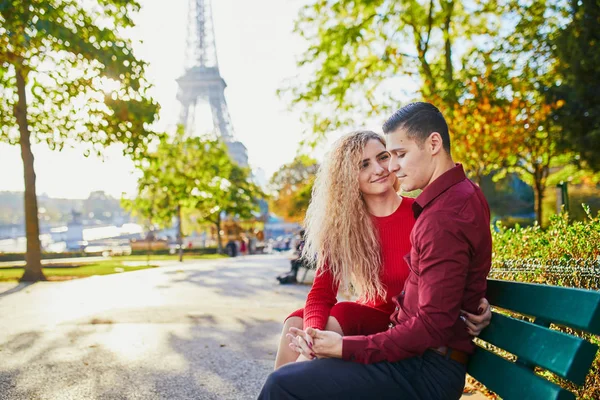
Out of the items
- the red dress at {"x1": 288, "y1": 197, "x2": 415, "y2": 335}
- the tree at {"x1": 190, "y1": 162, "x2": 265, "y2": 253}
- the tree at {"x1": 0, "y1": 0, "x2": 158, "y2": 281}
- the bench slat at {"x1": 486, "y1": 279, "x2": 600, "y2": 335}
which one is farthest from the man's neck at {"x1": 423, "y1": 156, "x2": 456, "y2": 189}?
the tree at {"x1": 190, "y1": 162, "x2": 265, "y2": 253}

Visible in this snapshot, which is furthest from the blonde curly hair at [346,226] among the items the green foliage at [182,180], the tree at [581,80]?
the green foliage at [182,180]

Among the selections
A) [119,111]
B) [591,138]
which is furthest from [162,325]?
[591,138]

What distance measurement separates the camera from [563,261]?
3750mm

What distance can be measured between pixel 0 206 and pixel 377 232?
130m

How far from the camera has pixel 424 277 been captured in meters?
1.91

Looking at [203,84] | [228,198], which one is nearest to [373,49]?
[228,198]

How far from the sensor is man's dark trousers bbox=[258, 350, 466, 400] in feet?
6.35

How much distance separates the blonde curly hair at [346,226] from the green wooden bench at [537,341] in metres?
0.59

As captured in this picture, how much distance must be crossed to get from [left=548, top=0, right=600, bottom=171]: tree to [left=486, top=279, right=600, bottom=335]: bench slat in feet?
62.2

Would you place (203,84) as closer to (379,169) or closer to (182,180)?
(182,180)

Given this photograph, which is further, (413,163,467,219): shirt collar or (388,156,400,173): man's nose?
(388,156,400,173): man's nose

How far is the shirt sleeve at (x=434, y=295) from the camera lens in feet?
6.09

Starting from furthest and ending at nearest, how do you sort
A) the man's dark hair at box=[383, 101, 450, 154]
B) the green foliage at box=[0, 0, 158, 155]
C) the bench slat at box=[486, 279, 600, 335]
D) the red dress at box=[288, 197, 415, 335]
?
the green foliage at box=[0, 0, 158, 155] → the red dress at box=[288, 197, 415, 335] → the man's dark hair at box=[383, 101, 450, 154] → the bench slat at box=[486, 279, 600, 335]

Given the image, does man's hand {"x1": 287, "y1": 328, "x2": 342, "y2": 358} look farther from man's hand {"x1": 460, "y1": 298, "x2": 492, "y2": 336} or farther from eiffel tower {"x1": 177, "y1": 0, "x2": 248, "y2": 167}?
eiffel tower {"x1": 177, "y1": 0, "x2": 248, "y2": 167}
